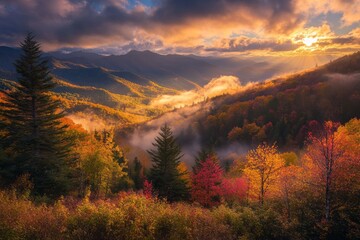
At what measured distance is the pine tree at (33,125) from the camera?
99.4 feet

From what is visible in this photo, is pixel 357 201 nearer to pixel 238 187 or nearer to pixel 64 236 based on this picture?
pixel 64 236

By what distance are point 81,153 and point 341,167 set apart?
32570 millimetres

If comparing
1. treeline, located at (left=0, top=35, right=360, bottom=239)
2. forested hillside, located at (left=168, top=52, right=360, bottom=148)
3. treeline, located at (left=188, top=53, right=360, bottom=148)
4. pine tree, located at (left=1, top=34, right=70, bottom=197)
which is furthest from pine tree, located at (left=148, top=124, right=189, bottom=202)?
treeline, located at (left=188, top=53, right=360, bottom=148)

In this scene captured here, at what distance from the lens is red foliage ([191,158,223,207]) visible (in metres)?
44.3

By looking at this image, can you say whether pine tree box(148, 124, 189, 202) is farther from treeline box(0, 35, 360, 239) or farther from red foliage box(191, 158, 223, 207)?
red foliage box(191, 158, 223, 207)

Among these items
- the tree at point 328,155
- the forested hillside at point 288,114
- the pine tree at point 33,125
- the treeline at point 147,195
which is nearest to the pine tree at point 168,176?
the treeline at point 147,195

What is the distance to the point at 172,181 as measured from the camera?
4378cm

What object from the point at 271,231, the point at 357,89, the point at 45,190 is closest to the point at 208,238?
the point at 271,231

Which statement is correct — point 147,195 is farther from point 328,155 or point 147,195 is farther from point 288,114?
point 288,114

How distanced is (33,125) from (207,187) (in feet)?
91.5

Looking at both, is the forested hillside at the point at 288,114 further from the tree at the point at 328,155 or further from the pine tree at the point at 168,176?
the tree at the point at 328,155

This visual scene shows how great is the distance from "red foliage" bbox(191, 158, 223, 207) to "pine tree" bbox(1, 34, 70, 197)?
21726 millimetres

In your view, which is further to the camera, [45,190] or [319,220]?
[45,190]

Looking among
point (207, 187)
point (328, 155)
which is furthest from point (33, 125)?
point (328, 155)
